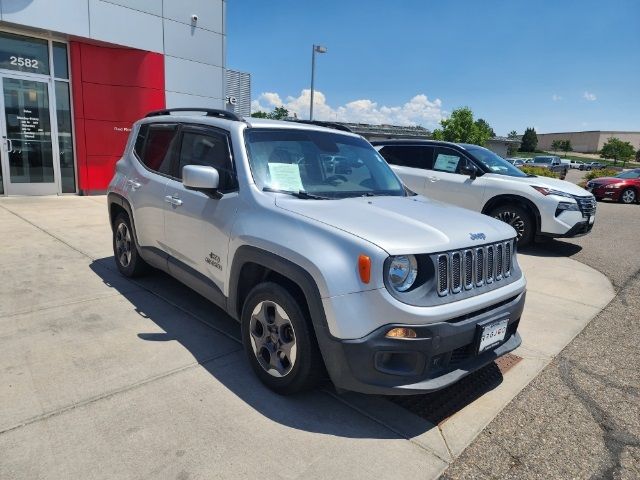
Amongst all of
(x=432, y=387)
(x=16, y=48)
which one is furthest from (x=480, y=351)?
(x=16, y=48)

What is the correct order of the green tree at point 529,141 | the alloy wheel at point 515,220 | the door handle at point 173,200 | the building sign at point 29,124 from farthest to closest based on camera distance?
the green tree at point 529,141, the building sign at point 29,124, the alloy wheel at point 515,220, the door handle at point 173,200

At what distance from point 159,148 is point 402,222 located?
2775 mm

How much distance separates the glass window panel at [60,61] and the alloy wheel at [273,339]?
1105 centimetres

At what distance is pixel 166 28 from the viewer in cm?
1243

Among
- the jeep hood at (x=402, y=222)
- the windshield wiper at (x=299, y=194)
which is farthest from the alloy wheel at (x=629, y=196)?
the windshield wiper at (x=299, y=194)

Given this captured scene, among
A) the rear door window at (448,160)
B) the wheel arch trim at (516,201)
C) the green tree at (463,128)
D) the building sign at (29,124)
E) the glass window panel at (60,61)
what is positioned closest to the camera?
the wheel arch trim at (516,201)

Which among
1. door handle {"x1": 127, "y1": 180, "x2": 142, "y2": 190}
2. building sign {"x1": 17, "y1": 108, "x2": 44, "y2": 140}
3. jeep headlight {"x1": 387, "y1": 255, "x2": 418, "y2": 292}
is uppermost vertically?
building sign {"x1": 17, "y1": 108, "x2": 44, "y2": 140}

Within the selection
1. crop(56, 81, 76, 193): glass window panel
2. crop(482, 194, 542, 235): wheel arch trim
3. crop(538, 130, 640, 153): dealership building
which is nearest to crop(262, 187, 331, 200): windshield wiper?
crop(482, 194, 542, 235): wheel arch trim

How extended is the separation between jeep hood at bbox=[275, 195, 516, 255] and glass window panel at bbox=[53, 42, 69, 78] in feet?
35.5

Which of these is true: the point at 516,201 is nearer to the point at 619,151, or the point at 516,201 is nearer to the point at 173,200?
the point at 173,200

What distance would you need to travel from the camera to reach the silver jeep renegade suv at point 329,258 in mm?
2516

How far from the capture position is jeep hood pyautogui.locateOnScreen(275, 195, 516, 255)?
8.57 feet

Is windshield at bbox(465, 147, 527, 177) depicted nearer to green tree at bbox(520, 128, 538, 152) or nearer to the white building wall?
the white building wall

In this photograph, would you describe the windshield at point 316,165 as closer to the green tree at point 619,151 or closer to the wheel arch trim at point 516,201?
the wheel arch trim at point 516,201
